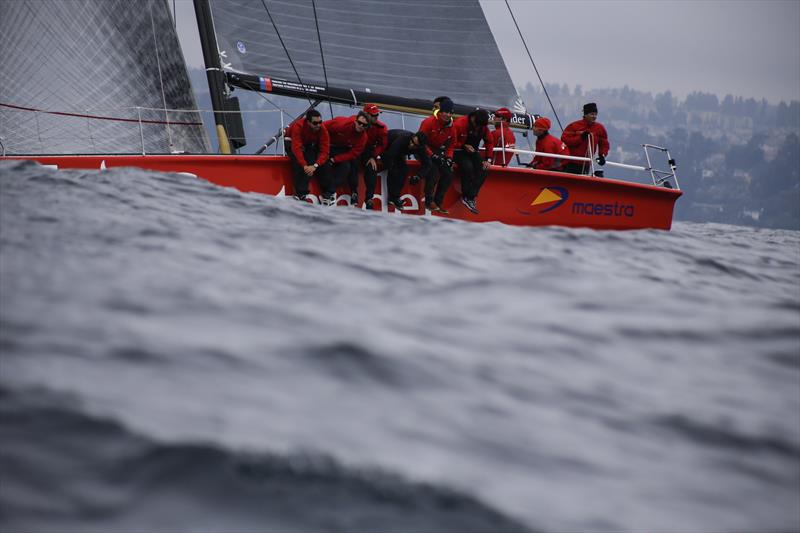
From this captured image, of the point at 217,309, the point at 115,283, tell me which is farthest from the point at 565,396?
the point at 115,283

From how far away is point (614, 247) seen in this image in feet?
14.3

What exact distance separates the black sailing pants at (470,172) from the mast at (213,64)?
2.90m

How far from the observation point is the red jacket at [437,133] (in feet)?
24.6

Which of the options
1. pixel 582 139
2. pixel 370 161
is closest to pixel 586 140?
pixel 582 139

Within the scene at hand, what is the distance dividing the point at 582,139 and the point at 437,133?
2.31 meters

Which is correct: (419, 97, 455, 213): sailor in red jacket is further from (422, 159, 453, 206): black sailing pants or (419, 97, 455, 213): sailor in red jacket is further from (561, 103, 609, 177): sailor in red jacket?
(561, 103, 609, 177): sailor in red jacket

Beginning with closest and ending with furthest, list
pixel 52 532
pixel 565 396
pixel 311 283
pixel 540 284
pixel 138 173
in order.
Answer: pixel 52 532 → pixel 565 396 → pixel 311 283 → pixel 540 284 → pixel 138 173

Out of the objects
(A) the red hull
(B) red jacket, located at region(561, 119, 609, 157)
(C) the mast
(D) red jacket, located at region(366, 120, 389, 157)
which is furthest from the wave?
(B) red jacket, located at region(561, 119, 609, 157)

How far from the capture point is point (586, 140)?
8.66m

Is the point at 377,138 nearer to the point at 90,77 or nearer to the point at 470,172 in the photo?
the point at 470,172

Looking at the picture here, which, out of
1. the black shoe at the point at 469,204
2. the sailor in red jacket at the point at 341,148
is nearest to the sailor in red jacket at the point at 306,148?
the sailor in red jacket at the point at 341,148

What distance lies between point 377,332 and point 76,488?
1048 mm

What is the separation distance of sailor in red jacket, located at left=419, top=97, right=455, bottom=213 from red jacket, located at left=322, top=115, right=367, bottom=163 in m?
0.74

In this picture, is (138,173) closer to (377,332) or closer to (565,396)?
(377,332)
